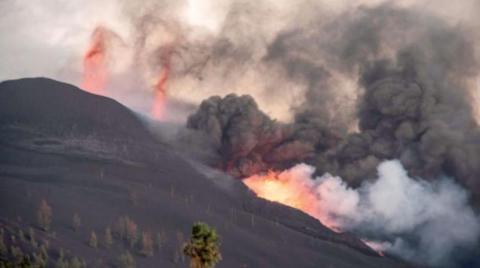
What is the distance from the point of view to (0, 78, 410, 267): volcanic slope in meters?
134

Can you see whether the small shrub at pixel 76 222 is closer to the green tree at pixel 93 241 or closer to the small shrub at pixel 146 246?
the green tree at pixel 93 241

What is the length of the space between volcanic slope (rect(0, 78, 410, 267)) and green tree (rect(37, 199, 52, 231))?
1.05 meters

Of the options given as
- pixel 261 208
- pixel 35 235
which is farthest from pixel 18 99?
pixel 35 235

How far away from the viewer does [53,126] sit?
615ft

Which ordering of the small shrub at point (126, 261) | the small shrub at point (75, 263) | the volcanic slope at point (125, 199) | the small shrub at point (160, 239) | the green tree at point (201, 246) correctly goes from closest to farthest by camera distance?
the green tree at point (201, 246), the small shrub at point (75, 263), the small shrub at point (126, 261), the volcanic slope at point (125, 199), the small shrub at point (160, 239)

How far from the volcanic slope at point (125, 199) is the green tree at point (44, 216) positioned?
1.05 m

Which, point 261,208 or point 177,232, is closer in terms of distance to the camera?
point 177,232

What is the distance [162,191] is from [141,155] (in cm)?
1713

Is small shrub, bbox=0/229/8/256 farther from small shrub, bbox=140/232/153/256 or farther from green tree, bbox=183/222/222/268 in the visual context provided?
green tree, bbox=183/222/222/268

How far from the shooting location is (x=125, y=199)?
158 meters

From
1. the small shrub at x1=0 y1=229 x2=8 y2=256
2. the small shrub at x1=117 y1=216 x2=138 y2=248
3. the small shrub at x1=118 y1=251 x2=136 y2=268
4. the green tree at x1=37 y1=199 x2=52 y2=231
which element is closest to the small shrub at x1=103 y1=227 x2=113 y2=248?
the small shrub at x1=117 y1=216 x2=138 y2=248

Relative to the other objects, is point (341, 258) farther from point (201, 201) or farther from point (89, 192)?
point (89, 192)

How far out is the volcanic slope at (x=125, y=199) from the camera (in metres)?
134

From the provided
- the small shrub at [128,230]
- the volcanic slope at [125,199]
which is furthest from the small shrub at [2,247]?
the small shrub at [128,230]
